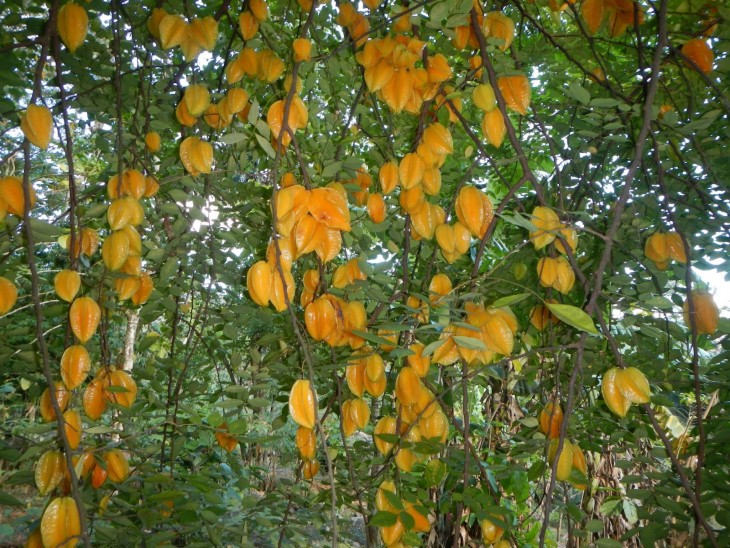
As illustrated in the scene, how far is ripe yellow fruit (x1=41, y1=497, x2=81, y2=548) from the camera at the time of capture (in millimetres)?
1114

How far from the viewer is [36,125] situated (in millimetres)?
1303


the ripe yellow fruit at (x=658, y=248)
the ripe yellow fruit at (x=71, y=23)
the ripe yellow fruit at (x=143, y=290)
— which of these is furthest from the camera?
the ripe yellow fruit at (x=143, y=290)

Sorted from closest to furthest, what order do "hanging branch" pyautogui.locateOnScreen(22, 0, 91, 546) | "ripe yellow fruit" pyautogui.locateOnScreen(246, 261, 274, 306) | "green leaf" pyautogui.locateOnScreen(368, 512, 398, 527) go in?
"hanging branch" pyautogui.locateOnScreen(22, 0, 91, 546), "ripe yellow fruit" pyautogui.locateOnScreen(246, 261, 274, 306), "green leaf" pyautogui.locateOnScreen(368, 512, 398, 527)

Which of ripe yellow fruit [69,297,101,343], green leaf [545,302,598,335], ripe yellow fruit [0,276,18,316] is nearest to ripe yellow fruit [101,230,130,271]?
ripe yellow fruit [69,297,101,343]

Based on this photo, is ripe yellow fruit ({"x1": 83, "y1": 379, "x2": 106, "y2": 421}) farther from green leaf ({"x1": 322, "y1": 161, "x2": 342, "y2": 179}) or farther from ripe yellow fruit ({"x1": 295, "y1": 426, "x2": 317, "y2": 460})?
green leaf ({"x1": 322, "y1": 161, "x2": 342, "y2": 179})

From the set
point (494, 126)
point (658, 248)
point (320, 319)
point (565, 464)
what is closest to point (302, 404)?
point (320, 319)

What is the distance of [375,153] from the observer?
6.31 feet

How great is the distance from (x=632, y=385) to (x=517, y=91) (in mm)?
800

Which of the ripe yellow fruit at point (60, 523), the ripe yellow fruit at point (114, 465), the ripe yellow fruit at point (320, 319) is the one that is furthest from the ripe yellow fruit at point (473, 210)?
the ripe yellow fruit at point (114, 465)

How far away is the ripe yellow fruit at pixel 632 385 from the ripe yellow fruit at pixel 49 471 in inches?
47.9

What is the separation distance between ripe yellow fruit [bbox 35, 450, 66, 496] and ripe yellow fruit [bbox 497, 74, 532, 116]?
1.38 metres

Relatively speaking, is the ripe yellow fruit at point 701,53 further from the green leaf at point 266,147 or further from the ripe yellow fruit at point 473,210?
the green leaf at point 266,147

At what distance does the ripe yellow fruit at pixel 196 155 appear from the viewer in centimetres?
163

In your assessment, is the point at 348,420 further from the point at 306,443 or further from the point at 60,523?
the point at 60,523
